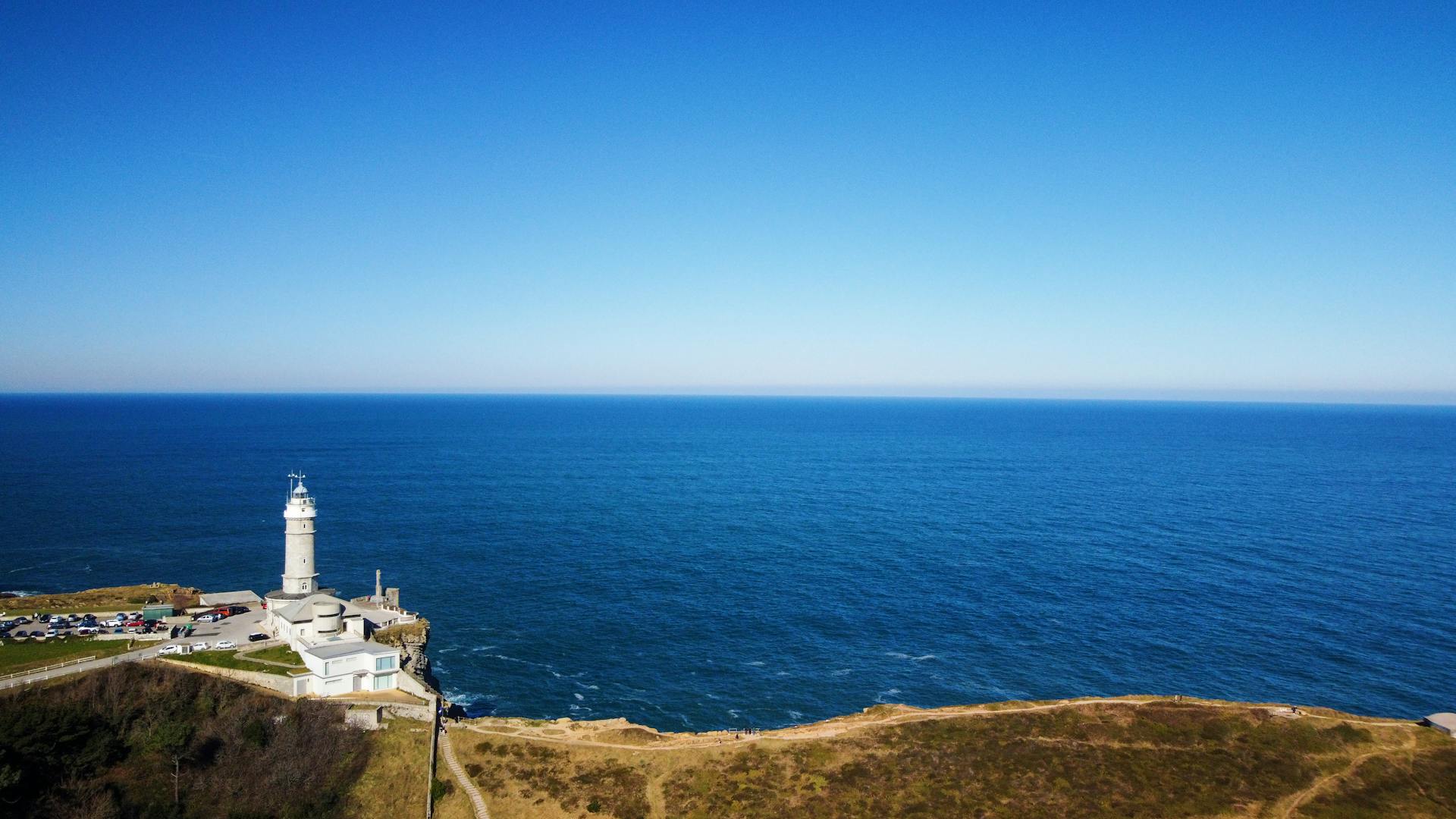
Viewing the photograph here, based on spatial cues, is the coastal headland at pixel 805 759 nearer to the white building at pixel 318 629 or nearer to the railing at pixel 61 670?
the railing at pixel 61 670

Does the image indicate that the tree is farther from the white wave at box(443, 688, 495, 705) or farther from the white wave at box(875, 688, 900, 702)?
the white wave at box(875, 688, 900, 702)

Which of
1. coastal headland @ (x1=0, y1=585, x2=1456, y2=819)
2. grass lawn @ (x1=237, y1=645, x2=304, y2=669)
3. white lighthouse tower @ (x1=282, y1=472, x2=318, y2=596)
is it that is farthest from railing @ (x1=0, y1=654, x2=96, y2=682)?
white lighthouse tower @ (x1=282, y1=472, x2=318, y2=596)

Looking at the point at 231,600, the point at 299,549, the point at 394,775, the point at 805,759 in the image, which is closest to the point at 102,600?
the point at 231,600

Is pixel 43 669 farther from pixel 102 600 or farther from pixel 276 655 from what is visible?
pixel 102 600

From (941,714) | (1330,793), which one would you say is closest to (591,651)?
(941,714)

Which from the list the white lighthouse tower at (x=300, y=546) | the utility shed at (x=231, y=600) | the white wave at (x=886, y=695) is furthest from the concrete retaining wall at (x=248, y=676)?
the white wave at (x=886, y=695)

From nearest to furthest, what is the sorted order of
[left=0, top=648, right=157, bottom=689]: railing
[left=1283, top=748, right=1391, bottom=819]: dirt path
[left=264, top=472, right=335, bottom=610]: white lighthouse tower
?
[left=1283, top=748, right=1391, bottom=819]: dirt path → [left=0, top=648, right=157, bottom=689]: railing → [left=264, top=472, right=335, bottom=610]: white lighthouse tower

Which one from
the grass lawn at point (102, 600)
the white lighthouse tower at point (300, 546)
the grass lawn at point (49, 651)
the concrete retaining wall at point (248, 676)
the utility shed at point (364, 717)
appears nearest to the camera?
the grass lawn at point (49, 651)
